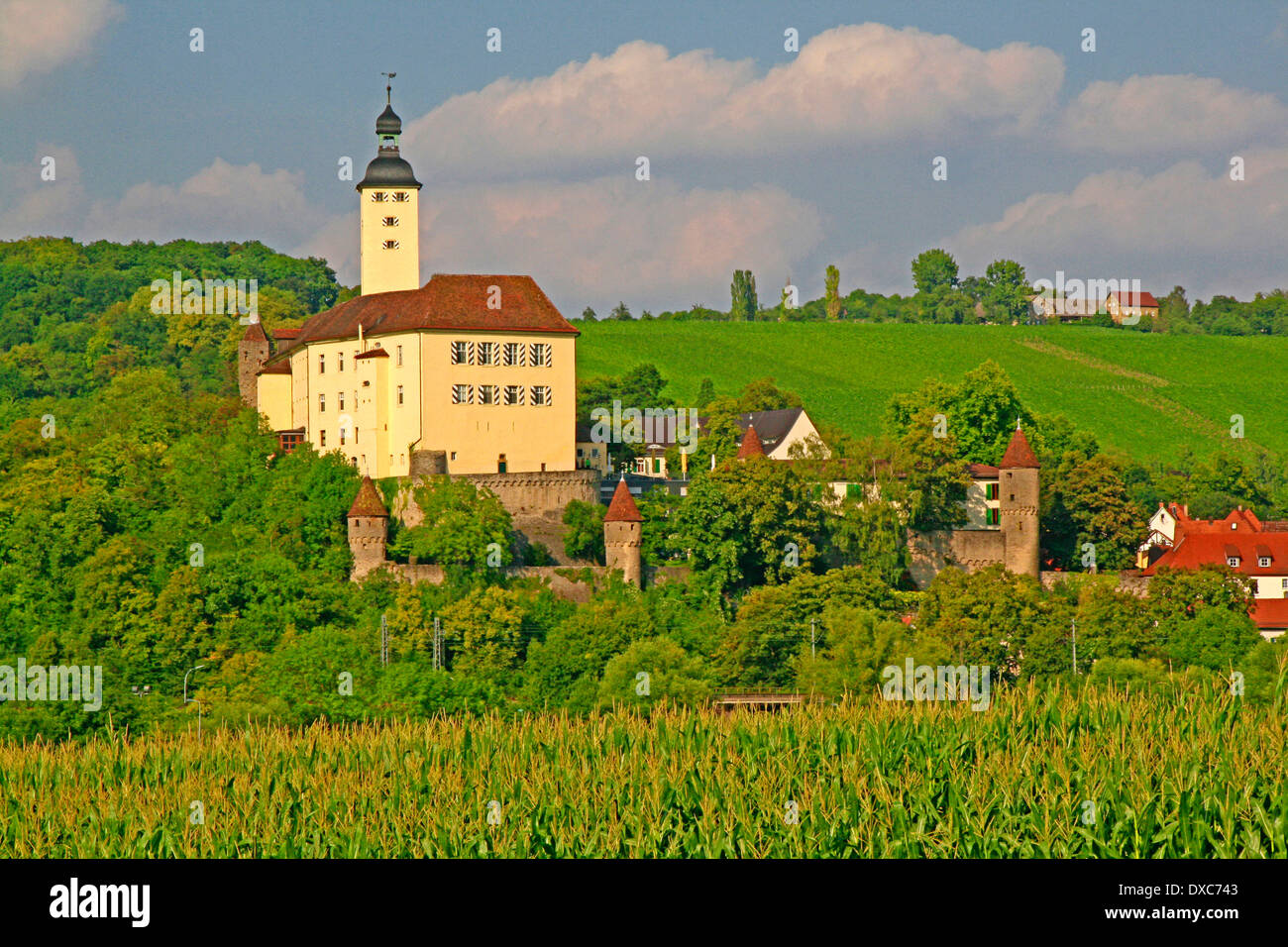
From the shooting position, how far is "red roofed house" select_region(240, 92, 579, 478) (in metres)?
77.1

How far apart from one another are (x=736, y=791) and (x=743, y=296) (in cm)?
14234

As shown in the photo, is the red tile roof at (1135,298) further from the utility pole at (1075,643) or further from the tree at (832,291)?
the utility pole at (1075,643)

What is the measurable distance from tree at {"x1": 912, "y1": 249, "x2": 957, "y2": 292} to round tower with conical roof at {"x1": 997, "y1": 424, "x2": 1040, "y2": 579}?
11158cm

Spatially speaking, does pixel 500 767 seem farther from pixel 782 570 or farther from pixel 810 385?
pixel 810 385

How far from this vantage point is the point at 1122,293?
190 m

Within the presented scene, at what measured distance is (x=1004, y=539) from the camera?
81.9 m

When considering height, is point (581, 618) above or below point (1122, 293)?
below

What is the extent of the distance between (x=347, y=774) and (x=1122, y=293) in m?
161

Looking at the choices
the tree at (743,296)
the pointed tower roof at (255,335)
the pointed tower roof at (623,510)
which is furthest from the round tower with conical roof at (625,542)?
the tree at (743,296)

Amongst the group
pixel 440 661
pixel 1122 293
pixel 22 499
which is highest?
pixel 1122 293

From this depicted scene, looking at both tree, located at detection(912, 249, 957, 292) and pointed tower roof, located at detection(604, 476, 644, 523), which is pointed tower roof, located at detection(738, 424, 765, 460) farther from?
tree, located at detection(912, 249, 957, 292)

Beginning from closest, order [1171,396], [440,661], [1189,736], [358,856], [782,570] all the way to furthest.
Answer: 1. [358,856]
2. [1189,736]
3. [440,661]
4. [782,570]
5. [1171,396]

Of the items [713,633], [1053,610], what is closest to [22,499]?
[713,633]

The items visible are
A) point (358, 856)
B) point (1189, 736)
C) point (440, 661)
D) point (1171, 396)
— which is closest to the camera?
point (358, 856)
